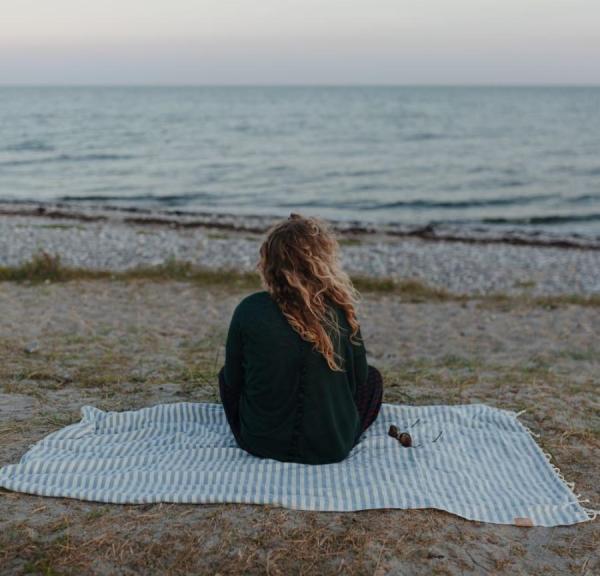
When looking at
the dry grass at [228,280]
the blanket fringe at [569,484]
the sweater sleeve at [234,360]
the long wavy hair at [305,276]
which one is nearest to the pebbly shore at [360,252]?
the dry grass at [228,280]

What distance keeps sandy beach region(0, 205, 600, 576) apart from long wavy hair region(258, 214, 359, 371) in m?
1.02

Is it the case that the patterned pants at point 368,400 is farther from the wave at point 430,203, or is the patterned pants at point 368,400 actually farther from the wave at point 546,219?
the wave at point 430,203

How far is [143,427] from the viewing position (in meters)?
5.00

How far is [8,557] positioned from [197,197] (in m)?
23.2

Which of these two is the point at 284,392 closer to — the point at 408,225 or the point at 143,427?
the point at 143,427

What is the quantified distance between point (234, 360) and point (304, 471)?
0.79 meters

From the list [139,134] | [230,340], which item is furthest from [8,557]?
[139,134]

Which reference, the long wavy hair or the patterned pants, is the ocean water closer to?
the patterned pants

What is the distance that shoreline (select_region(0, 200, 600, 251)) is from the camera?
18.3 meters

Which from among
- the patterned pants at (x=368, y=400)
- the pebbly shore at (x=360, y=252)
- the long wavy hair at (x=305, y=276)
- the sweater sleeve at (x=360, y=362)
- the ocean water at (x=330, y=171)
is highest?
the long wavy hair at (x=305, y=276)

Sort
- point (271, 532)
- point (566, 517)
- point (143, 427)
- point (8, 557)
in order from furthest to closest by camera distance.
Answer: point (143, 427) < point (566, 517) < point (271, 532) < point (8, 557)

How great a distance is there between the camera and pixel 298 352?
4.02 meters

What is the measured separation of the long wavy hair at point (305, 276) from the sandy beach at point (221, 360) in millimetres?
1024

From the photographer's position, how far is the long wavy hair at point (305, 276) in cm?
396
